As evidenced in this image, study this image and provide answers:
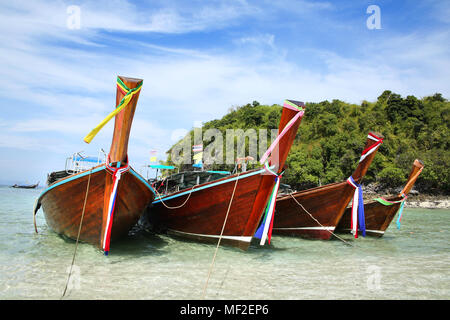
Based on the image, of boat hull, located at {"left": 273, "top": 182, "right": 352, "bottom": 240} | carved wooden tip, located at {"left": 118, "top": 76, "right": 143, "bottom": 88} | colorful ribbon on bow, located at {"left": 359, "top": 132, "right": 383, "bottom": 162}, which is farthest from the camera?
boat hull, located at {"left": 273, "top": 182, "right": 352, "bottom": 240}

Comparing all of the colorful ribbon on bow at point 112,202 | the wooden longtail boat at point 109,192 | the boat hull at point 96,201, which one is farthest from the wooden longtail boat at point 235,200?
the colorful ribbon on bow at point 112,202

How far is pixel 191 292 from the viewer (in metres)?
5.02

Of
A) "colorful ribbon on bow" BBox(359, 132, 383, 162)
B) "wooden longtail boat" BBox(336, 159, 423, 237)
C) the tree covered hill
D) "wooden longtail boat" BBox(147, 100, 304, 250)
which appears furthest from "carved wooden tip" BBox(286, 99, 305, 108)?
the tree covered hill

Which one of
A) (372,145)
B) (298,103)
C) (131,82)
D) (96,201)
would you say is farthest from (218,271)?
(372,145)

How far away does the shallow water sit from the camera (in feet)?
16.5

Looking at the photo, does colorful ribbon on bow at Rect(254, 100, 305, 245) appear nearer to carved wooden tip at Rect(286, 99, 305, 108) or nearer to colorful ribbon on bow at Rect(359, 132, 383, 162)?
carved wooden tip at Rect(286, 99, 305, 108)

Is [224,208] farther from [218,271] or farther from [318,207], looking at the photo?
[318,207]

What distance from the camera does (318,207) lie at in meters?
10.3

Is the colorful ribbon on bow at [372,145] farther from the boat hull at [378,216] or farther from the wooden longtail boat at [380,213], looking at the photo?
the boat hull at [378,216]

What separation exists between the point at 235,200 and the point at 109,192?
3.14 metres

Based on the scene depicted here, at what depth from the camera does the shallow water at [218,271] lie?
5039mm

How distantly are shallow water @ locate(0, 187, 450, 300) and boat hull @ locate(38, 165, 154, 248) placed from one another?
0.55 m

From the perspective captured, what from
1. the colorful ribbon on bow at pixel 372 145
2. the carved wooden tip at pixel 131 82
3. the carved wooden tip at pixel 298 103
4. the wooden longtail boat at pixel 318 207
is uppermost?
the carved wooden tip at pixel 131 82
